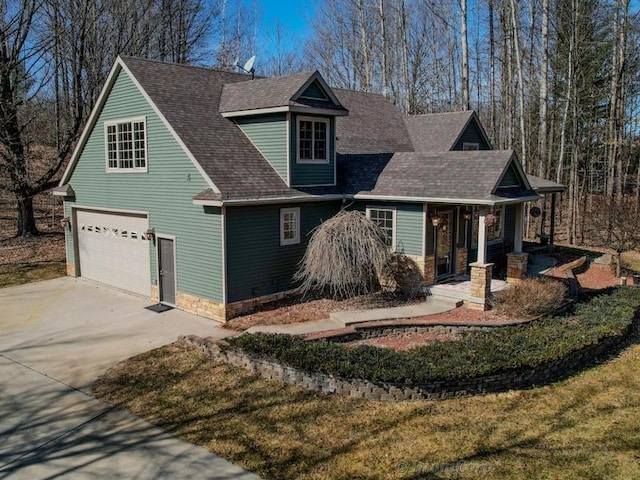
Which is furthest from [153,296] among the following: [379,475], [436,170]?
[379,475]

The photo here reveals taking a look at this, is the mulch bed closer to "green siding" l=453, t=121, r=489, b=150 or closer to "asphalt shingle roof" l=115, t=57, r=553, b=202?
"asphalt shingle roof" l=115, t=57, r=553, b=202

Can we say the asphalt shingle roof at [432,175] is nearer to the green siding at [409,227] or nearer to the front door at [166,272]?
the green siding at [409,227]

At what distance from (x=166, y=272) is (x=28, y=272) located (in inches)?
292

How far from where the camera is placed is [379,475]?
6863mm

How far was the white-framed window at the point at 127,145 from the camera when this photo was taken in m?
15.3

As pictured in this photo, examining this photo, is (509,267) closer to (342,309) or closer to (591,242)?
(342,309)

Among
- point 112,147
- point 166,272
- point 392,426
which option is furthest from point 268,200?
point 392,426

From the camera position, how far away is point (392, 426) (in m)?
8.16

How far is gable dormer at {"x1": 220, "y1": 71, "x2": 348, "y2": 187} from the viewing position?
14.7m

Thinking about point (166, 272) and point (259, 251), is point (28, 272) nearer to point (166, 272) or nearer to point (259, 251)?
point (166, 272)

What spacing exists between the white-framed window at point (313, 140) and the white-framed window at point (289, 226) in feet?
5.12

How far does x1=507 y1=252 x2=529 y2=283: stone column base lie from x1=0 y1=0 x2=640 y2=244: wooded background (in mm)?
7533

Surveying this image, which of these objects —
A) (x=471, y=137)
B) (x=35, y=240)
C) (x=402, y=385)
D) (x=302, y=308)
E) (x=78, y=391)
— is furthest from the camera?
(x=35, y=240)

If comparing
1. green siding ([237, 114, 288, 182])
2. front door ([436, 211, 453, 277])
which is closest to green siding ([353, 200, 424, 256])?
front door ([436, 211, 453, 277])
